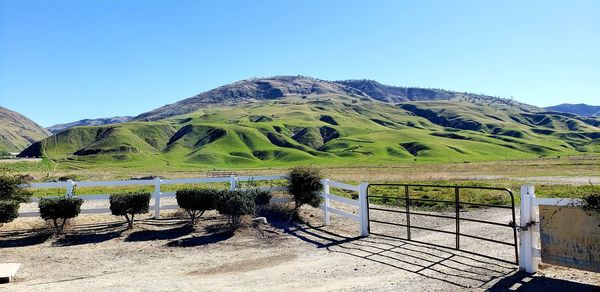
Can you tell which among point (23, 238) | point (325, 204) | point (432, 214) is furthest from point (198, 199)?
point (432, 214)

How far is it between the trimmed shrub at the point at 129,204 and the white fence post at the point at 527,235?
35.6 feet

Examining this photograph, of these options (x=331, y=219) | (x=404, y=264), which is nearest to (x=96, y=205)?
(x=331, y=219)

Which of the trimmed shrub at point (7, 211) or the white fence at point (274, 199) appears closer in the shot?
the trimmed shrub at point (7, 211)

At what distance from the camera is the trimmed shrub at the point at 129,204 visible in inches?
557

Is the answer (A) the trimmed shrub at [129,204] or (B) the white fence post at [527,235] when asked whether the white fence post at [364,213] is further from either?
(A) the trimmed shrub at [129,204]

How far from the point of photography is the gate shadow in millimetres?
8586

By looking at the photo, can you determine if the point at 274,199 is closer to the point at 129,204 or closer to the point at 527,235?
the point at 129,204

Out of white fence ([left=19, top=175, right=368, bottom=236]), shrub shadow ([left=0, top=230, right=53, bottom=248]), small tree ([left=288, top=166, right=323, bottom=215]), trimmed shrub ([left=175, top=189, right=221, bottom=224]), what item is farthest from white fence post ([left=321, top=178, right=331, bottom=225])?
shrub shadow ([left=0, top=230, right=53, bottom=248])

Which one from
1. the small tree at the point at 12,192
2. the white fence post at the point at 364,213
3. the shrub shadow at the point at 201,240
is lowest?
the shrub shadow at the point at 201,240

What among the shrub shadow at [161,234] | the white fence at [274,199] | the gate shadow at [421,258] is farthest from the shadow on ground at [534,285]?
the shrub shadow at [161,234]

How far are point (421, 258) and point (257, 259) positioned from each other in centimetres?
384

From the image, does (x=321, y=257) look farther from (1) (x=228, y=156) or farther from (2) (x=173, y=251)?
(1) (x=228, y=156)

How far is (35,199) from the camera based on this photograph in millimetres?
15430

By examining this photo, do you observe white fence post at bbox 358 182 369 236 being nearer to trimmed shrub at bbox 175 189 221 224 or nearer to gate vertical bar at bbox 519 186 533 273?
trimmed shrub at bbox 175 189 221 224
